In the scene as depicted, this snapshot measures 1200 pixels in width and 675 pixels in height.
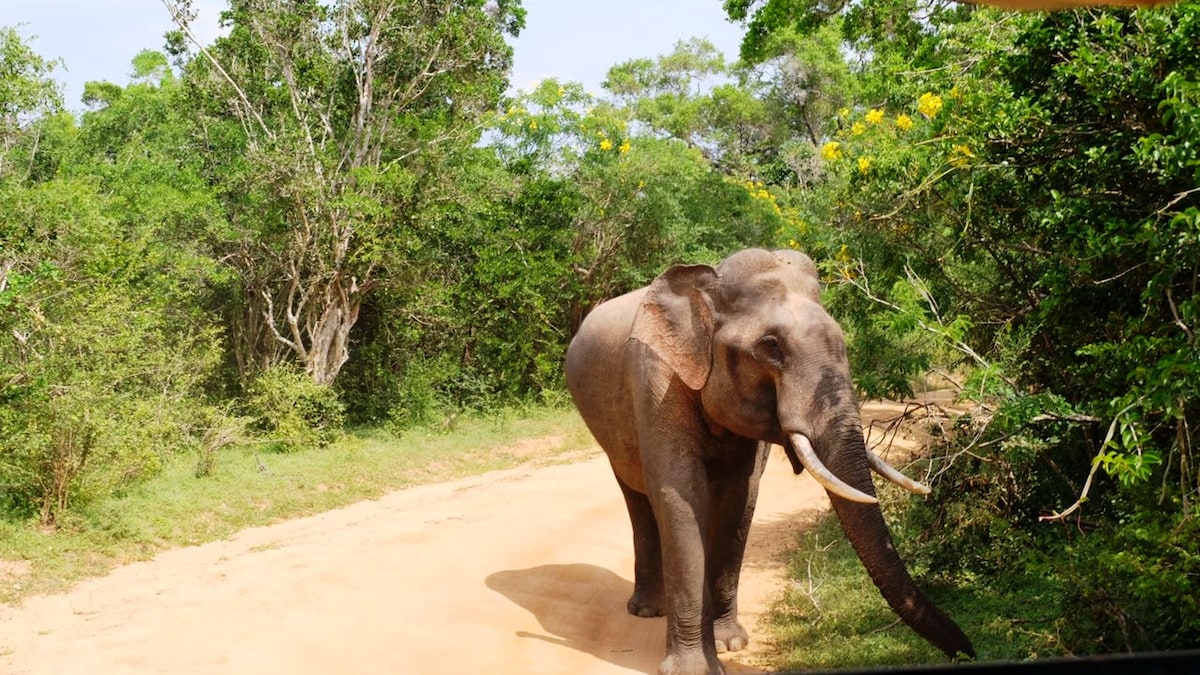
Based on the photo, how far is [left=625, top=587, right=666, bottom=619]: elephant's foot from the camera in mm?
8648

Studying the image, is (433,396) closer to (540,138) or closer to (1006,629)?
(540,138)

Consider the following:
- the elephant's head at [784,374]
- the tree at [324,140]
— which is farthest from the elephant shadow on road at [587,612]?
the tree at [324,140]

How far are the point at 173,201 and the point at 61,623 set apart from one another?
9901 millimetres

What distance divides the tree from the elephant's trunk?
12.6 metres

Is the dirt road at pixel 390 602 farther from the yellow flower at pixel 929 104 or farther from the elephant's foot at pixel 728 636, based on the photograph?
the yellow flower at pixel 929 104

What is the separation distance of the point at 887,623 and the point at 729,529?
1.32 meters

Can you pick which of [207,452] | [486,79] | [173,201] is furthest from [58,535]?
[486,79]

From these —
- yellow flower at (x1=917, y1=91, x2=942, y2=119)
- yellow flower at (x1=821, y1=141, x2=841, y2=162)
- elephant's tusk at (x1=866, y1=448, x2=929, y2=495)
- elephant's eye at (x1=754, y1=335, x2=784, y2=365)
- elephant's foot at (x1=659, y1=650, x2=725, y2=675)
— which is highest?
yellow flower at (x1=821, y1=141, x2=841, y2=162)

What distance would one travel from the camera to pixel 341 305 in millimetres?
18844

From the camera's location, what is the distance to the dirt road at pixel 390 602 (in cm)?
761

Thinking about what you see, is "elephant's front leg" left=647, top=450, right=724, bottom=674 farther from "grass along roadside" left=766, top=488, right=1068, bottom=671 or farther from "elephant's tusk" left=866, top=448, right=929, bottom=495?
"elephant's tusk" left=866, top=448, right=929, bottom=495

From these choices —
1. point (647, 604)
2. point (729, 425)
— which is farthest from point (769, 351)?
point (647, 604)

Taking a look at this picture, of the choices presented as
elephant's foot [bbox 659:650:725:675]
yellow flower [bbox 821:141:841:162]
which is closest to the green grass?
elephant's foot [bbox 659:650:725:675]

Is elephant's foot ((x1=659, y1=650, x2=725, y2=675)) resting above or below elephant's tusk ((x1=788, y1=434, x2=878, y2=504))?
below
